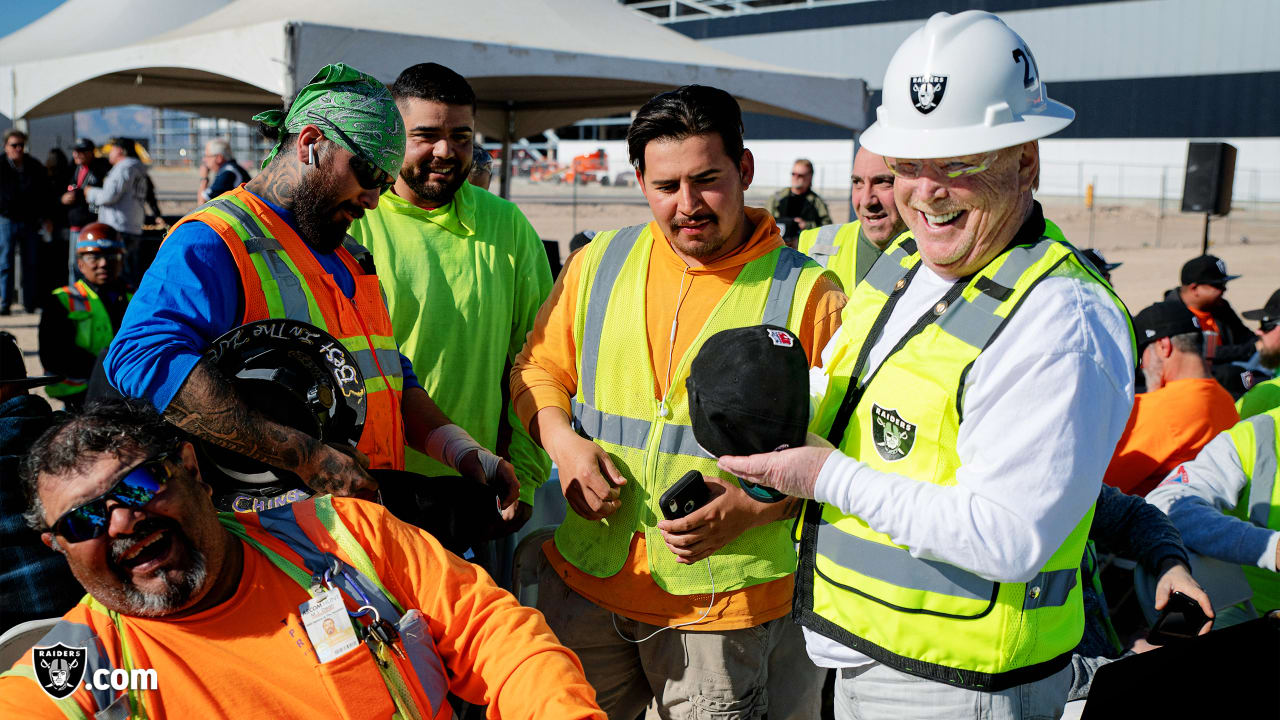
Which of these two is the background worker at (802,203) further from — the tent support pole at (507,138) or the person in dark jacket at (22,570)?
the person in dark jacket at (22,570)

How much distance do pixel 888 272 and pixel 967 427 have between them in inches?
18.9

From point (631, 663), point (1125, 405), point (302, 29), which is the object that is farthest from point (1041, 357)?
point (302, 29)

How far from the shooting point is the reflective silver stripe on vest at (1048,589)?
5.90 feet

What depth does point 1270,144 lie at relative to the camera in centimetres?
3534

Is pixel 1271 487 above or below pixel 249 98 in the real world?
below

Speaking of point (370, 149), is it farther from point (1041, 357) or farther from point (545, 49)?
point (545, 49)

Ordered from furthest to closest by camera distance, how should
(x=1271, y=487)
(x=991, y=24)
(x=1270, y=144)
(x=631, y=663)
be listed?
(x=1270, y=144)
(x=1271, y=487)
(x=631, y=663)
(x=991, y=24)

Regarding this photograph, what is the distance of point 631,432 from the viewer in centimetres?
261

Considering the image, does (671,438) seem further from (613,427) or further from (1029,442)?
(1029,442)

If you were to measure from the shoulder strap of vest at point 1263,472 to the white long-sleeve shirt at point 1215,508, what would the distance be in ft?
0.14

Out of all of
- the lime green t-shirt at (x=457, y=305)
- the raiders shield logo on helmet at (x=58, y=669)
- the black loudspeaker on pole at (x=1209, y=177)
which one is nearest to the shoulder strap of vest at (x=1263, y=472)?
the lime green t-shirt at (x=457, y=305)

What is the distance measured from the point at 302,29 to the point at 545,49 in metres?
2.26

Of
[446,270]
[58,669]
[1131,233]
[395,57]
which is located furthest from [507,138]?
[1131,233]

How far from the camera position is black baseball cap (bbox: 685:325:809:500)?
1.94m
